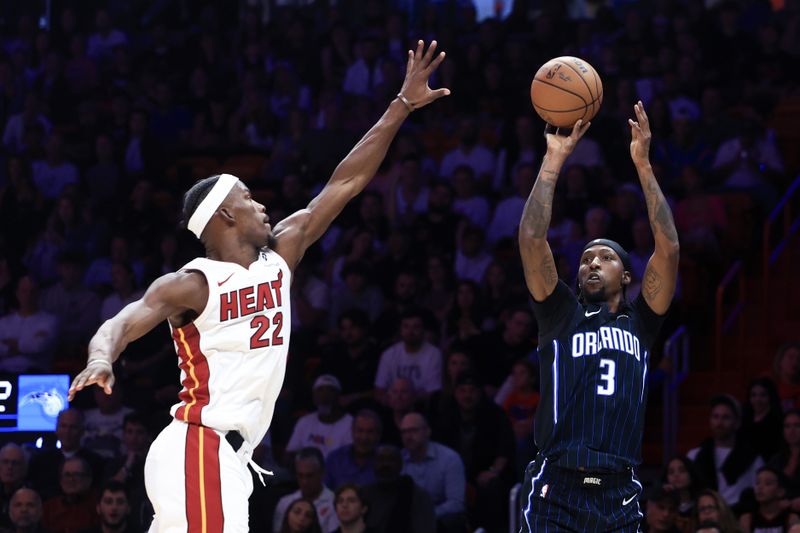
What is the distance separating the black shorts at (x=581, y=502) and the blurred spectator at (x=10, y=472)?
5730 mm

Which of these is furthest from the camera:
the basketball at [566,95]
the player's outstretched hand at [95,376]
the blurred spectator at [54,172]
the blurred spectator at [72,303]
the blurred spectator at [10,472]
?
the blurred spectator at [54,172]

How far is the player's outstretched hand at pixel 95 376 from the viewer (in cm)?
514

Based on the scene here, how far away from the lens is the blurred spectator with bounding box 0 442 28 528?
10992 mm

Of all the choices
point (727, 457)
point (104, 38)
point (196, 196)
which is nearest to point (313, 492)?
point (727, 457)

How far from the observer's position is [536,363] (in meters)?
11.4

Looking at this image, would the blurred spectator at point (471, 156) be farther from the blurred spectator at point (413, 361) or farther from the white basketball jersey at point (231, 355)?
the white basketball jersey at point (231, 355)

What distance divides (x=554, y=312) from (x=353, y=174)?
1.17 metres

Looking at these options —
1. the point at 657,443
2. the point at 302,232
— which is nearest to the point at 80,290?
the point at 657,443

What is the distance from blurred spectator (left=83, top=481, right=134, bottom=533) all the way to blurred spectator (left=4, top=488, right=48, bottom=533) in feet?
1.90

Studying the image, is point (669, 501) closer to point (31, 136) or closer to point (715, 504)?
point (715, 504)

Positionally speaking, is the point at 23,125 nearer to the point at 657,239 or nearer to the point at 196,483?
the point at 657,239

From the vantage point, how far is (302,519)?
10031mm

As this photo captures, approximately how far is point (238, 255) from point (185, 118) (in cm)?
1057

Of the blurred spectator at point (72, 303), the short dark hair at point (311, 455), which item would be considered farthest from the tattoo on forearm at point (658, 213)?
the blurred spectator at point (72, 303)
